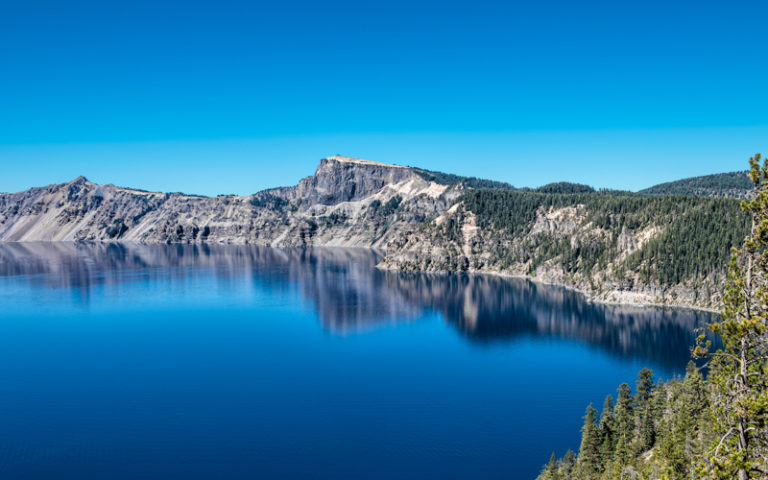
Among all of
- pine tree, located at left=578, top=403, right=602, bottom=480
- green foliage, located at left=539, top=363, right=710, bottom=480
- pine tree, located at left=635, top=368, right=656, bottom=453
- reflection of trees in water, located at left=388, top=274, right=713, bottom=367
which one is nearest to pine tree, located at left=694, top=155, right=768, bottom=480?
green foliage, located at left=539, top=363, right=710, bottom=480

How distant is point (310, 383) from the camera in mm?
91188

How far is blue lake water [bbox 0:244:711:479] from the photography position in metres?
63.8

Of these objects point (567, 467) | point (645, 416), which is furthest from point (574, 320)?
point (567, 467)

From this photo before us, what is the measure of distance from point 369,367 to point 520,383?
94.6 feet

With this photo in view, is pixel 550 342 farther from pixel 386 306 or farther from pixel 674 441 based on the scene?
pixel 674 441

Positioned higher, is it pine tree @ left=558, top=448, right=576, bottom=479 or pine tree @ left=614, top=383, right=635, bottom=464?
pine tree @ left=614, top=383, right=635, bottom=464

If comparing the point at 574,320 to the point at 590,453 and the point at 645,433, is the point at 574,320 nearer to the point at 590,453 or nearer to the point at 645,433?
the point at 645,433

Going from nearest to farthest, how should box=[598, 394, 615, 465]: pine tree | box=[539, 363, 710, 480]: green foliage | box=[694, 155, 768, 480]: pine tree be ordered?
1. box=[694, 155, 768, 480]: pine tree
2. box=[539, 363, 710, 480]: green foliage
3. box=[598, 394, 615, 465]: pine tree

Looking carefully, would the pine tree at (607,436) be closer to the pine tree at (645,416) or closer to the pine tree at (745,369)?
the pine tree at (645,416)

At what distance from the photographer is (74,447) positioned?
6525 cm

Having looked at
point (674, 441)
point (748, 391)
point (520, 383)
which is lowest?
point (520, 383)

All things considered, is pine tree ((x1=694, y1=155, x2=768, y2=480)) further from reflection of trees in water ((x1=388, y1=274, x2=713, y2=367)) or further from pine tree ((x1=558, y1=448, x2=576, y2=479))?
reflection of trees in water ((x1=388, y1=274, x2=713, y2=367))

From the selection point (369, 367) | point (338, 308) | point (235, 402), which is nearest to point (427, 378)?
point (369, 367)

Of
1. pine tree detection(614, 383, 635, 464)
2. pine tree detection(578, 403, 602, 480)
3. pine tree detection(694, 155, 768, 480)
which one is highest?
pine tree detection(694, 155, 768, 480)
